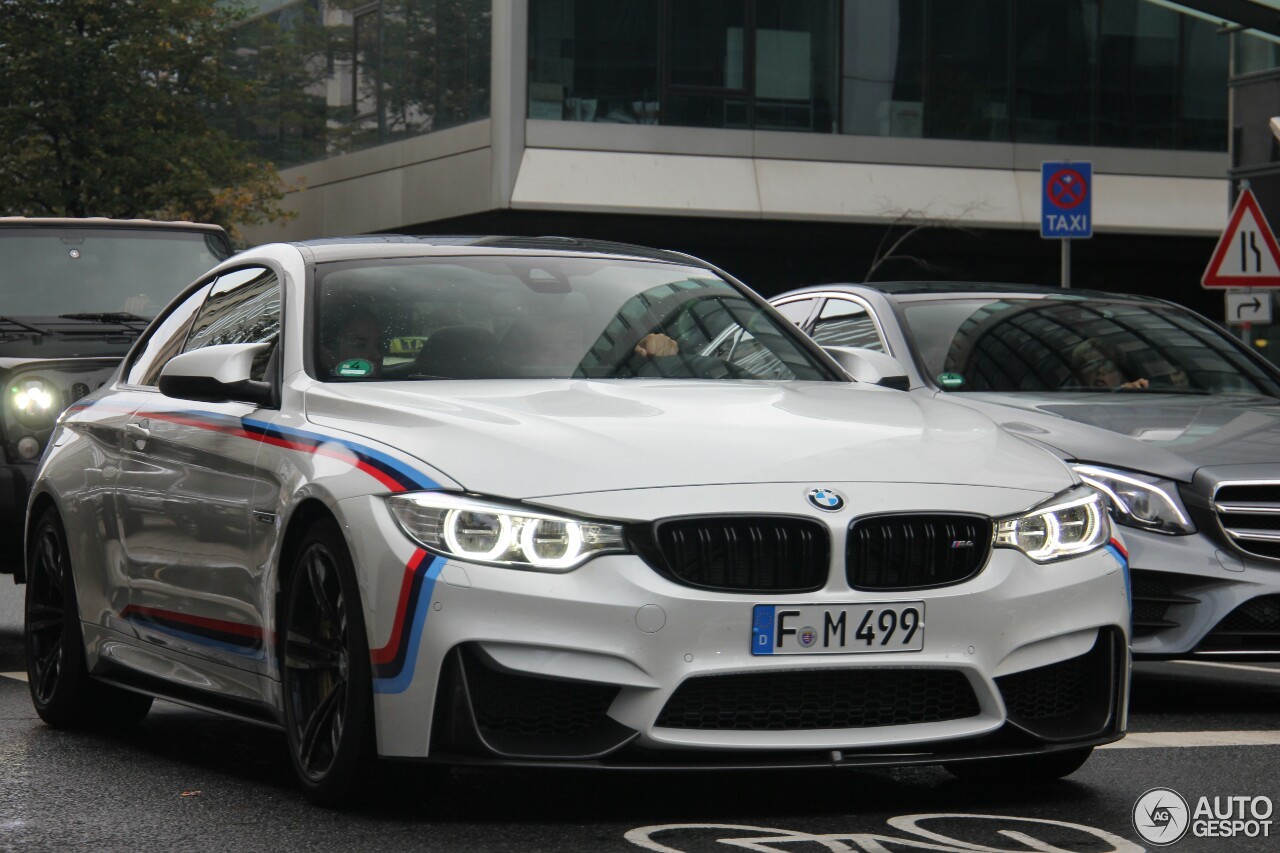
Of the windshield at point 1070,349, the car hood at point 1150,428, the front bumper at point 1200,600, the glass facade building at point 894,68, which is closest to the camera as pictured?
the front bumper at point 1200,600

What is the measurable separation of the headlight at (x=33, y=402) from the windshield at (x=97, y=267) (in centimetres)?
179

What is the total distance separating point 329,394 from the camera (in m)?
5.91

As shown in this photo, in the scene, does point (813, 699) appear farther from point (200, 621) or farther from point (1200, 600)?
point (1200, 600)

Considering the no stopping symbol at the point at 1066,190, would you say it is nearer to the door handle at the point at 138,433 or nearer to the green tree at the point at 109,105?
the door handle at the point at 138,433

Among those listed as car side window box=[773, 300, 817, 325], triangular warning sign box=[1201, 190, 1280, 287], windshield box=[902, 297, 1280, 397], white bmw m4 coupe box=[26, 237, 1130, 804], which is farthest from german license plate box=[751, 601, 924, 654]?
triangular warning sign box=[1201, 190, 1280, 287]

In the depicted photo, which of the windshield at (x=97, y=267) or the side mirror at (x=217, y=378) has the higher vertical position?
the windshield at (x=97, y=267)

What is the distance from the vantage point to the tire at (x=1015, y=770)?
5.95 metres

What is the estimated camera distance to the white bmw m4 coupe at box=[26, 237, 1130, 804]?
16.6ft

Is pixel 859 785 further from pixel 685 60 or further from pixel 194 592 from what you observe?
pixel 685 60

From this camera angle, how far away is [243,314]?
6.98m

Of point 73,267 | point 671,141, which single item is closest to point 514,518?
point 73,267

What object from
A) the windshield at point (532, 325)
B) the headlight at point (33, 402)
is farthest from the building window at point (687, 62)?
the windshield at point (532, 325)

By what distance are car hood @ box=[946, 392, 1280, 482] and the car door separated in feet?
9.97

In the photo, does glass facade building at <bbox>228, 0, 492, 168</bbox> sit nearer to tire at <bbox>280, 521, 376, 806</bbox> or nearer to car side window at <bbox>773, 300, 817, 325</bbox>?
car side window at <bbox>773, 300, 817, 325</bbox>
